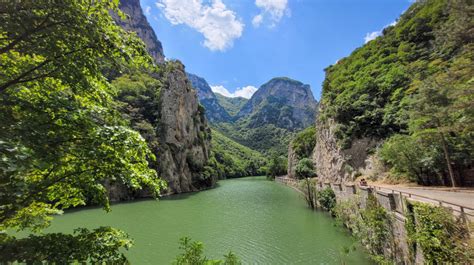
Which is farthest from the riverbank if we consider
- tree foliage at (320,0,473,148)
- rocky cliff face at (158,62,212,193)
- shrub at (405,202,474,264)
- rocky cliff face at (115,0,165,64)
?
rocky cliff face at (115,0,165,64)

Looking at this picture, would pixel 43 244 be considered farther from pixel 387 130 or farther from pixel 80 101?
pixel 387 130

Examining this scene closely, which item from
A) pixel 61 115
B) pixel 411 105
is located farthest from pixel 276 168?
pixel 61 115

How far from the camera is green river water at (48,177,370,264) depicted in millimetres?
12758

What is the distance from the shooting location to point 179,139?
49719 millimetres

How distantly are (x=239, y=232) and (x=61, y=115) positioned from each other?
662 inches

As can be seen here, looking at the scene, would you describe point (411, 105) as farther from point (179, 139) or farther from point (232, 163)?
point (232, 163)

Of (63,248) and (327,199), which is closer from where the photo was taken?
(63,248)

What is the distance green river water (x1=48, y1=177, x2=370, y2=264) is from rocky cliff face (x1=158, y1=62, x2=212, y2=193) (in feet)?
57.8

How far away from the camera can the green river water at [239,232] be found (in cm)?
1276

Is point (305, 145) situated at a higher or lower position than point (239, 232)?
higher

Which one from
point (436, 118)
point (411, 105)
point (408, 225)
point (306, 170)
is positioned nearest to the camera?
point (408, 225)

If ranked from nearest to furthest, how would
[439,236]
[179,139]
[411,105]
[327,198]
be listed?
[439,236] < [411,105] < [327,198] < [179,139]

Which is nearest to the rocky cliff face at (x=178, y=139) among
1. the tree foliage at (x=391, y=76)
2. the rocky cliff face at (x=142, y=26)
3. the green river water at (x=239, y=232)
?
the green river water at (x=239, y=232)

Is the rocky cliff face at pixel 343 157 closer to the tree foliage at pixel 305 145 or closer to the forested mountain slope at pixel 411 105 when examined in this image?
the forested mountain slope at pixel 411 105
